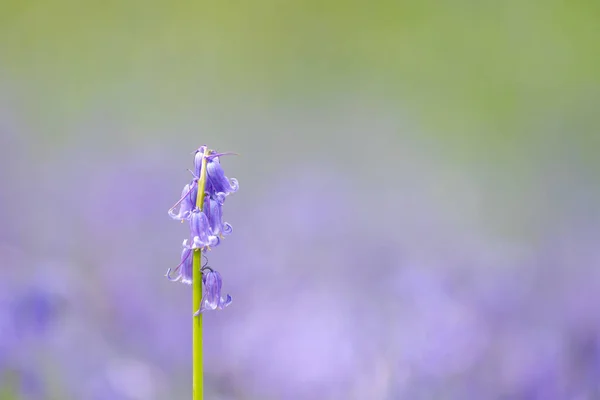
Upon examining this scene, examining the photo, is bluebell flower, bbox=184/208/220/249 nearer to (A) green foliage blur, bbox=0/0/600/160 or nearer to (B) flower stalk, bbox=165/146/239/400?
(B) flower stalk, bbox=165/146/239/400

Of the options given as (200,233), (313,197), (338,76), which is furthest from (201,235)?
(338,76)

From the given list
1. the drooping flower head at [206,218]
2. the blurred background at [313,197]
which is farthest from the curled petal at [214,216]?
the blurred background at [313,197]

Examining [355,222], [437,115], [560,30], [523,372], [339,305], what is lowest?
[523,372]

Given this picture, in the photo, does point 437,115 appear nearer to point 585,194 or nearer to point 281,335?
point 585,194

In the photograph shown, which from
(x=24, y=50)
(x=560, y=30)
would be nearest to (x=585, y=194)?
(x=560, y=30)

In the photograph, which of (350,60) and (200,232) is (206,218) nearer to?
(200,232)

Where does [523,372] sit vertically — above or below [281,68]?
below
